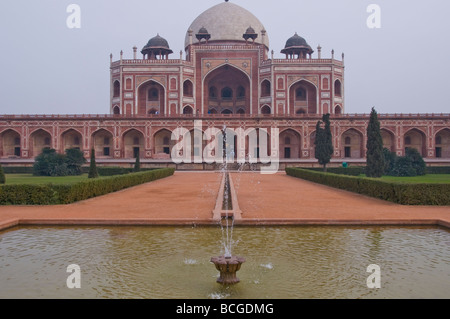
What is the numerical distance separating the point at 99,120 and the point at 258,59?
1543 centimetres

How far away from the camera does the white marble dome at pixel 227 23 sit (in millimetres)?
43875

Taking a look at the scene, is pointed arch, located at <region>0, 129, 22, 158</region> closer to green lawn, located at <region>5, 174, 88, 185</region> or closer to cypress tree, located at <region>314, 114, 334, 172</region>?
green lawn, located at <region>5, 174, 88, 185</region>

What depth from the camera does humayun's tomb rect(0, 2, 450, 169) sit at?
118 ft

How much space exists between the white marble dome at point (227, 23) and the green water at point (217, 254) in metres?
38.4

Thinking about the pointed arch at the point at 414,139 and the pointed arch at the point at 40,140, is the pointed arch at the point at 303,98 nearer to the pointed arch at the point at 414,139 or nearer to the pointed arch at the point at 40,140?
the pointed arch at the point at 414,139

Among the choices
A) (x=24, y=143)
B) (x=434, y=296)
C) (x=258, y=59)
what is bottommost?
(x=434, y=296)

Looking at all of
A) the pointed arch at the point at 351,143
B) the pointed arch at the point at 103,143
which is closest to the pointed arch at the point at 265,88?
the pointed arch at the point at 351,143

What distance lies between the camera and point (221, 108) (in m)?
44.1

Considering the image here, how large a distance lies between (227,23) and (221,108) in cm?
855

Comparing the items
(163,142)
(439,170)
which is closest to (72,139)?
(163,142)

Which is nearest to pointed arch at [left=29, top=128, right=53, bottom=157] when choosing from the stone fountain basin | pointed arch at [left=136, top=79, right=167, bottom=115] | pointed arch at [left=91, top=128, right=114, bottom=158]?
pointed arch at [left=91, top=128, right=114, bottom=158]
